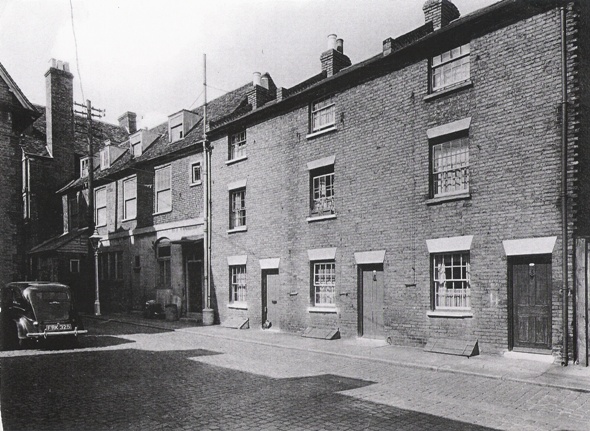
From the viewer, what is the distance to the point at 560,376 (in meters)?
8.92

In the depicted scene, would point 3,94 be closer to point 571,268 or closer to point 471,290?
point 471,290

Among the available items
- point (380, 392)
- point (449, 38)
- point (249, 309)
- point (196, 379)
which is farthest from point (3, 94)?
point (380, 392)

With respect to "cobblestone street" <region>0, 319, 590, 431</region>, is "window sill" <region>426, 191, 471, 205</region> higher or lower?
higher

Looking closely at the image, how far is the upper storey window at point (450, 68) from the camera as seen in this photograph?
12.1 meters

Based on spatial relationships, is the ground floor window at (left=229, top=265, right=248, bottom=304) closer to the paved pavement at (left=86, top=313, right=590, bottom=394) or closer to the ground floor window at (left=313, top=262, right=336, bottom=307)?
the paved pavement at (left=86, top=313, right=590, bottom=394)

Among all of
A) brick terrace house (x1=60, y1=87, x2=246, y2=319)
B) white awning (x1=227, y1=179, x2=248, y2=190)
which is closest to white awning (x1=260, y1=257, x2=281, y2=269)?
white awning (x1=227, y1=179, x2=248, y2=190)

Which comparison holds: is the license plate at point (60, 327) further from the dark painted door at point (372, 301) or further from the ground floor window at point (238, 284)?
the dark painted door at point (372, 301)

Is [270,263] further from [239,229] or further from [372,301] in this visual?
[372,301]

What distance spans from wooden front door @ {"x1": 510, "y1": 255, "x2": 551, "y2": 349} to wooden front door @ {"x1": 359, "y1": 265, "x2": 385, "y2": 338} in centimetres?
376

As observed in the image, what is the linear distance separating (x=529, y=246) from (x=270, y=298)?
31.0 feet

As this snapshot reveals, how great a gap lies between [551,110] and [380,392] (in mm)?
7370

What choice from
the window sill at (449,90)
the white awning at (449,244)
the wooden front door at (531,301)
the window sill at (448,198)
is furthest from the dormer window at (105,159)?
the wooden front door at (531,301)

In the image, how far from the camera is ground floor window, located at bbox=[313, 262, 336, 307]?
49.1ft

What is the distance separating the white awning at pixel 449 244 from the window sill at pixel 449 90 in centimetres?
386
